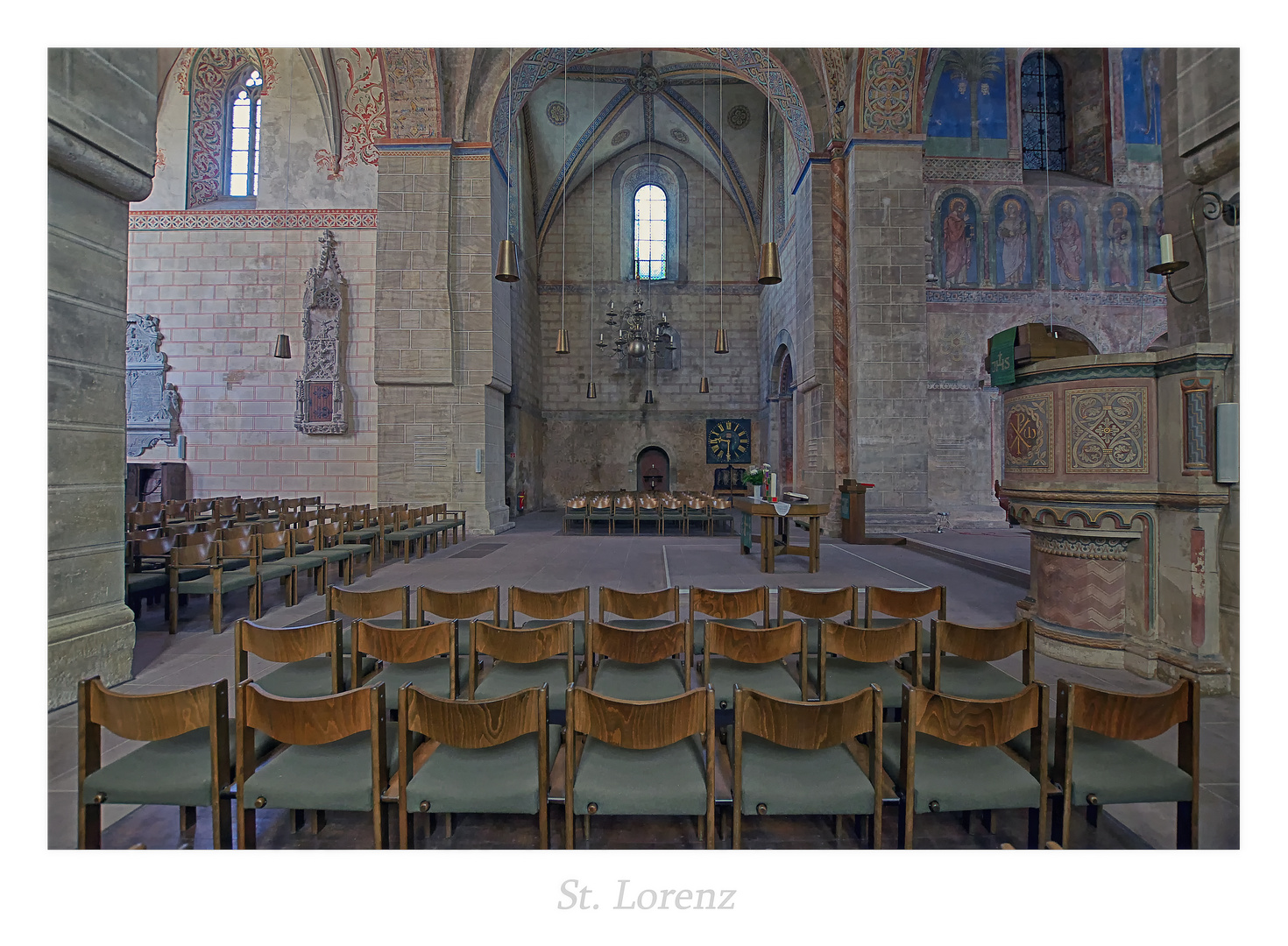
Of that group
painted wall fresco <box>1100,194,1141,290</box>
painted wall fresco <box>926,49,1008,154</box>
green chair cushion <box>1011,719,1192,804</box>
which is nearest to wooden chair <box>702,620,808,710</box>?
green chair cushion <box>1011,719,1192,804</box>

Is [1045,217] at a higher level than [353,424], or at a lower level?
higher

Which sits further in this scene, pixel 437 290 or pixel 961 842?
pixel 437 290

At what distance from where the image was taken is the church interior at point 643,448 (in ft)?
5.74

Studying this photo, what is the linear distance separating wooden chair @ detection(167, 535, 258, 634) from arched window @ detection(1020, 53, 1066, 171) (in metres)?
14.9

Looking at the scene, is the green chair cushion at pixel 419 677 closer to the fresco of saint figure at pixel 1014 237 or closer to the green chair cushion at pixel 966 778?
the green chair cushion at pixel 966 778

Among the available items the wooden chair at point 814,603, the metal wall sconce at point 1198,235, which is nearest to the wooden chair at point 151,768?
the wooden chair at point 814,603

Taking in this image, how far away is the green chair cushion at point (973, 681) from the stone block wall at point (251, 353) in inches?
398

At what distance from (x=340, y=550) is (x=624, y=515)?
5.26 m

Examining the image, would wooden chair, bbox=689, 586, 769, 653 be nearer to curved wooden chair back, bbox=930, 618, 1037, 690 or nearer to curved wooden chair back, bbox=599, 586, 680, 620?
curved wooden chair back, bbox=599, 586, 680, 620

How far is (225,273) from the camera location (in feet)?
35.3

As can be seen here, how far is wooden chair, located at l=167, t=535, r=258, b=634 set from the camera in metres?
4.18
